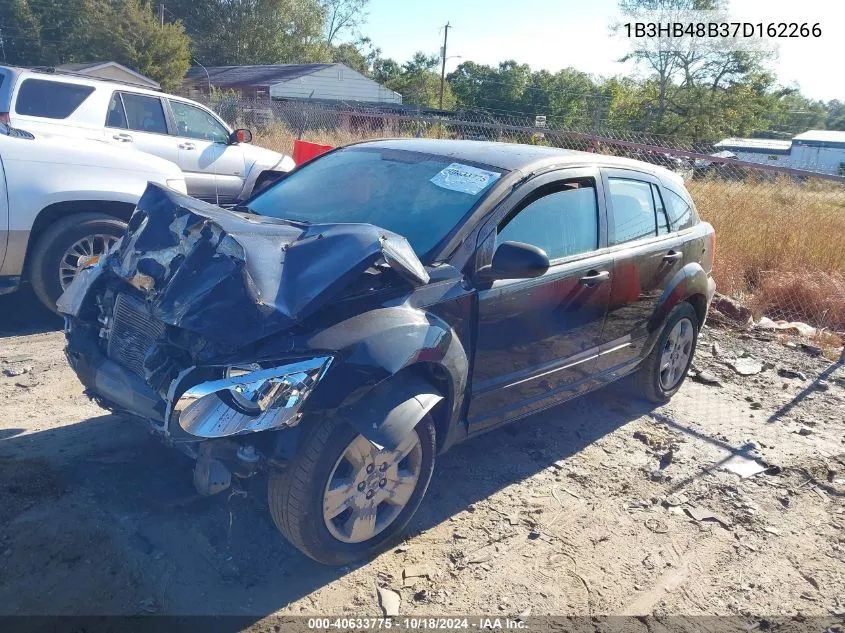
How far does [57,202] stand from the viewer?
5.15m

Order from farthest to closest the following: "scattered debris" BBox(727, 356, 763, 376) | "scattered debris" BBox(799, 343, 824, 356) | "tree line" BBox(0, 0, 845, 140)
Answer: "tree line" BBox(0, 0, 845, 140) → "scattered debris" BBox(799, 343, 824, 356) → "scattered debris" BBox(727, 356, 763, 376)

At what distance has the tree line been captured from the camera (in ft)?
98.3

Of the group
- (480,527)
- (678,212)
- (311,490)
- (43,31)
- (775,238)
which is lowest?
(480,527)

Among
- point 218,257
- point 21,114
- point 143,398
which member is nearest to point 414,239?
point 218,257

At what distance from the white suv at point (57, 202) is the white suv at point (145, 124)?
1652 millimetres

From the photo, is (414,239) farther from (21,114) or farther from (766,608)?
(21,114)

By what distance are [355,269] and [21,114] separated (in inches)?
243

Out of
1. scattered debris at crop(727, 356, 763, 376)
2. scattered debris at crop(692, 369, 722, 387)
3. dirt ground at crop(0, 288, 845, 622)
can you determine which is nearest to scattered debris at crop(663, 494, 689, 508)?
dirt ground at crop(0, 288, 845, 622)

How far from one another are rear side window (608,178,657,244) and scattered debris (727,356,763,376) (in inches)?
91.0

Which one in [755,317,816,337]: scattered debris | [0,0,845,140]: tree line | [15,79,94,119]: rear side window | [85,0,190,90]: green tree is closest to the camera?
[15,79,94,119]: rear side window

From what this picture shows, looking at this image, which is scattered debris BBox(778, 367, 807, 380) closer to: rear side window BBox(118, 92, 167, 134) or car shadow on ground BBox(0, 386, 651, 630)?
car shadow on ground BBox(0, 386, 651, 630)

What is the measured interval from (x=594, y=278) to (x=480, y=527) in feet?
5.20

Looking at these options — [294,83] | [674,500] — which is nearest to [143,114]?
[674,500]

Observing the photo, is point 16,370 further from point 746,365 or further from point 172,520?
point 746,365
